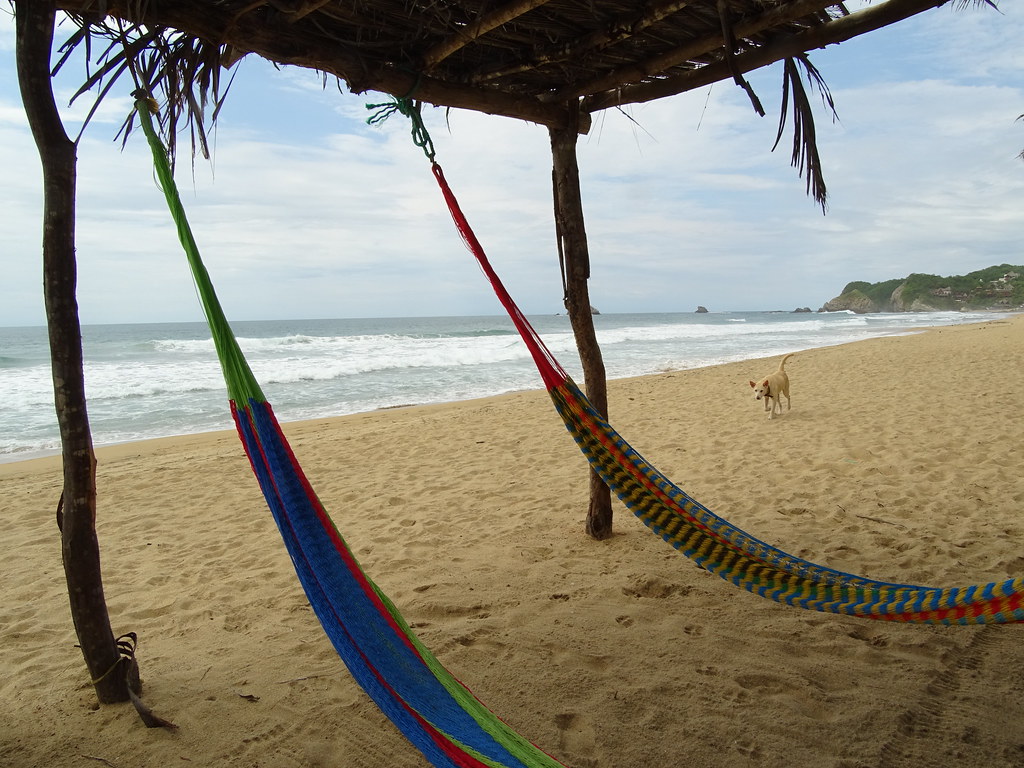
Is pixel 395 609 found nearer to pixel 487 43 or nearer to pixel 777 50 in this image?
pixel 487 43

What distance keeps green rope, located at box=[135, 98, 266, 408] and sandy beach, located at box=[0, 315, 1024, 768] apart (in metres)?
0.77

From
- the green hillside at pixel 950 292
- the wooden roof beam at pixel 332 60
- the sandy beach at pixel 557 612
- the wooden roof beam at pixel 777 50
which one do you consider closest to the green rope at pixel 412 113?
the wooden roof beam at pixel 332 60

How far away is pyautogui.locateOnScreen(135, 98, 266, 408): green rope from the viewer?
1363 millimetres

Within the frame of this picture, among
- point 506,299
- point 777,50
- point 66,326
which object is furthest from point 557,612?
point 777,50

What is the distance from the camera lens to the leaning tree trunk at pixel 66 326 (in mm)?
1256

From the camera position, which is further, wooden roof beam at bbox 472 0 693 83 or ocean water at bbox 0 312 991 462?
ocean water at bbox 0 312 991 462

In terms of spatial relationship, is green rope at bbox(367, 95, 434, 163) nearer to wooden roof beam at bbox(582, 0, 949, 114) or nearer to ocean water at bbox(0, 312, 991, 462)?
wooden roof beam at bbox(582, 0, 949, 114)

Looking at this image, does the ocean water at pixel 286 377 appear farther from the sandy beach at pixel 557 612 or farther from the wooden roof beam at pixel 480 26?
the wooden roof beam at pixel 480 26

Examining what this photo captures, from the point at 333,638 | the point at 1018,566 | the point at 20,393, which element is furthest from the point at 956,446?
the point at 20,393

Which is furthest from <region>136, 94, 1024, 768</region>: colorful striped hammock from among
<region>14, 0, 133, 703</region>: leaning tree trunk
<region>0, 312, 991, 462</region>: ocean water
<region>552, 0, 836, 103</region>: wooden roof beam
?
<region>0, 312, 991, 462</region>: ocean water

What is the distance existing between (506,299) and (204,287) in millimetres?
820

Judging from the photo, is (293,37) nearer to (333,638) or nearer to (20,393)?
(333,638)

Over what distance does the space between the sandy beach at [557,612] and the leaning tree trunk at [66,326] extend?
0.27m

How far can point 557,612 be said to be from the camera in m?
1.90
